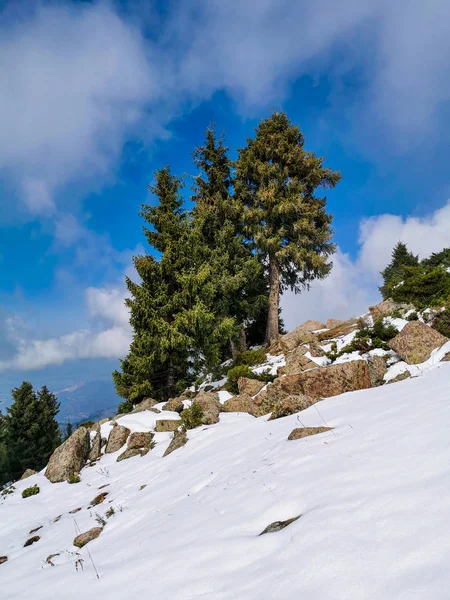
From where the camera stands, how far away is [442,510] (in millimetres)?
1790

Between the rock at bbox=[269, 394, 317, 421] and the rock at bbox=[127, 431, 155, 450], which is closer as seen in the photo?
the rock at bbox=[269, 394, 317, 421]

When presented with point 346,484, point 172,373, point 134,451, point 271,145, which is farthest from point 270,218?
point 346,484

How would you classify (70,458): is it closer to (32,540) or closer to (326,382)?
(32,540)

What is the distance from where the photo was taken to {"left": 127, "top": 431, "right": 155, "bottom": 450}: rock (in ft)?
31.0

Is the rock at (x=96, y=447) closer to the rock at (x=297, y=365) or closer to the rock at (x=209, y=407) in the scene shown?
the rock at (x=209, y=407)

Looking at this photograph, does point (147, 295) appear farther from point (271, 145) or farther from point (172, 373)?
point (271, 145)

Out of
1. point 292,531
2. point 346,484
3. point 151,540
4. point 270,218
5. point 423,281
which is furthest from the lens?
point 270,218

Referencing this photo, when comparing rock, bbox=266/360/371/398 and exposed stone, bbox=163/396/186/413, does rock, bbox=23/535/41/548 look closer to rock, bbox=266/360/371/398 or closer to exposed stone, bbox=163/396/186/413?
rock, bbox=266/360/371/398

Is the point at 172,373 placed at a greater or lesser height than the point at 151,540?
greater

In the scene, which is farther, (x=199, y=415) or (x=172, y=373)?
(x=172, y=373)

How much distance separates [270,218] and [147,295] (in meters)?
10.1

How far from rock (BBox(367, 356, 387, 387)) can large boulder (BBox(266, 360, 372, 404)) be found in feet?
1.09

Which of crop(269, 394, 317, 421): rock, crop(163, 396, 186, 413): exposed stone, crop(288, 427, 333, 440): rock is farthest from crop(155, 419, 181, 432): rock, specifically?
crop(288, 427, 333, 440): rock

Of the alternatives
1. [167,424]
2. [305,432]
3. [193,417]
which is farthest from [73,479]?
[305,432]
